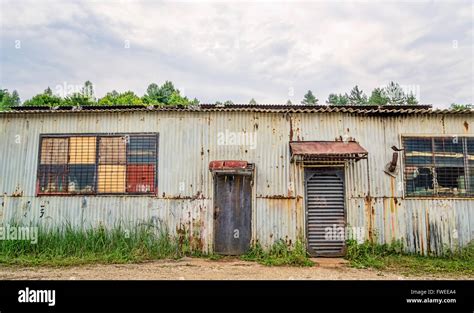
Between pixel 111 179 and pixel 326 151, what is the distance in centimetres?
610

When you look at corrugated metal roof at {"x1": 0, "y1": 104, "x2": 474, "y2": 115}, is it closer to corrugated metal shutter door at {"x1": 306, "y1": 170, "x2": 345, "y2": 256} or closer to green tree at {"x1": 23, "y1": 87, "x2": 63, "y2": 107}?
corrugated metal shutter door at {"x1": 306, "y1": 170, "x2": 345, "y2": 256}

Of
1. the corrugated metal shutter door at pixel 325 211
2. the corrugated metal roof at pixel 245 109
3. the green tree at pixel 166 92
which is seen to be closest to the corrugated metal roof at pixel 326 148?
the corrugated metal shutter door at pixel 325 211

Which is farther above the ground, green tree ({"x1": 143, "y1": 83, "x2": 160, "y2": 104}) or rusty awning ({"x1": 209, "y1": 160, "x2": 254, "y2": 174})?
green tree ({"x1": 143, "y1": 83, "x2": 160, "y2": 104})

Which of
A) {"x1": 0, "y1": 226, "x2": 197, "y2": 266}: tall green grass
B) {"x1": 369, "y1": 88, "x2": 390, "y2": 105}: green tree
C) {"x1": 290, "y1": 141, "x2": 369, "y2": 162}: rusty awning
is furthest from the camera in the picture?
{"x1": 369, "y1": 88, "x2": 390, "y2": 105}: green tree

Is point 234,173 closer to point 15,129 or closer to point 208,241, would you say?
point 208,241

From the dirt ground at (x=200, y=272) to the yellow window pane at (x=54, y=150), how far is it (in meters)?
3.04

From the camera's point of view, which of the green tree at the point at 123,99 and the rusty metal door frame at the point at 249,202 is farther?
the green tree at the point at 123,99

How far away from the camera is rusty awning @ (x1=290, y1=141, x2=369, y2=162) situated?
28.3 ft

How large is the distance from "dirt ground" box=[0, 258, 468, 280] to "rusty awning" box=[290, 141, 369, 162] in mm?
2761

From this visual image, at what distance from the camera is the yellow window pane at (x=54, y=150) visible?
9578 mm

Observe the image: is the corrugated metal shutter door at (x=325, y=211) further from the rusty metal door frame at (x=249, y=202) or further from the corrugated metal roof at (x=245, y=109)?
the corrugated metal roof at (x=245, y=109)

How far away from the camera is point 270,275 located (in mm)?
7219

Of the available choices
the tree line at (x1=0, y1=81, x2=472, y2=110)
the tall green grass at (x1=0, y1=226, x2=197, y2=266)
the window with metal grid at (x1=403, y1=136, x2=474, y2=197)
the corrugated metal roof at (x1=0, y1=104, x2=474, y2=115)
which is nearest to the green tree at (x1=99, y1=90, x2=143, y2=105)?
the tree line at (x1=0, y1=81, x2=472, y2=110)
